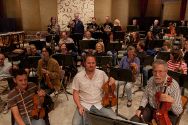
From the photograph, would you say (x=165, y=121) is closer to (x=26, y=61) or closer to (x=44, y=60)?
(x=44, y=60)

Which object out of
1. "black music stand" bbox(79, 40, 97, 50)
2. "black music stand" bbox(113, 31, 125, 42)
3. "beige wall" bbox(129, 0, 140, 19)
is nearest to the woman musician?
"black music stand" bbox(79, 40, 97, 50)

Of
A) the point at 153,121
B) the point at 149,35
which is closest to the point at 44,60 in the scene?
the point at 153,121

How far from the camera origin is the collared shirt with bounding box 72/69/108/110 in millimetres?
3191

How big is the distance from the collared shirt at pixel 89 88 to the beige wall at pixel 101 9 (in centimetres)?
908

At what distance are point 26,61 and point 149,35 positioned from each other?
4538 mm

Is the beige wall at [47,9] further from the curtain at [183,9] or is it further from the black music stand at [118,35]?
the curtain at [183,9]

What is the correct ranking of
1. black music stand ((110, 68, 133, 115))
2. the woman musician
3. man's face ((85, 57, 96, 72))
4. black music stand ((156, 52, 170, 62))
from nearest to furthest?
man's face ((85, 57, 96, 72)) → black music stand ((110, 68, 133, 115)) → the woman musician → black music stand ((156, 52, 170, 62))

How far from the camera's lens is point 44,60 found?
4.82 meters

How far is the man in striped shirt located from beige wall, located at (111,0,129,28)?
1023 centimetres

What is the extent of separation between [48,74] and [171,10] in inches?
375

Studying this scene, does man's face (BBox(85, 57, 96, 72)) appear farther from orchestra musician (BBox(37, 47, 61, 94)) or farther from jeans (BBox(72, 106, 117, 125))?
orchestra musician (BBox(37, 47, 61, 94))

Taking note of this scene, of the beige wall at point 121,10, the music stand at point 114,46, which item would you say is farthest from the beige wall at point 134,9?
the music stand at point 114,46

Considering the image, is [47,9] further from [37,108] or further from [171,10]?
[37,108]

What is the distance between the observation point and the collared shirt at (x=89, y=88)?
3.19 m
